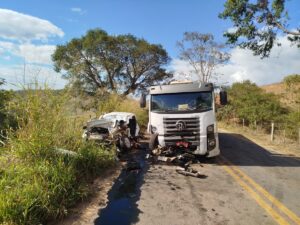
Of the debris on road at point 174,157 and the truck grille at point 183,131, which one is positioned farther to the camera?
the truck grille at point 183,131

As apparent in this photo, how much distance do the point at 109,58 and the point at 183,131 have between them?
24.7 meters

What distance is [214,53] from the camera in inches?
1658

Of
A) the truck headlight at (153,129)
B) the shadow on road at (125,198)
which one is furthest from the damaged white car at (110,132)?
the shadow on road at (125,198)

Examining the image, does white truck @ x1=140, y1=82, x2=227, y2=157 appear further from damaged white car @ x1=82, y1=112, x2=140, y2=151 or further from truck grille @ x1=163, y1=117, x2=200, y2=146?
damaged white car @ x1=82, y1=112, x2=140, y2=151

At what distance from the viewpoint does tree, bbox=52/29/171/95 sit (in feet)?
110

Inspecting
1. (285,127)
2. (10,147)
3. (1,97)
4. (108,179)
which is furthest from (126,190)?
(285,127)

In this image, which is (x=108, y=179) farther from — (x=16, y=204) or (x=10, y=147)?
(x=16, y=204)

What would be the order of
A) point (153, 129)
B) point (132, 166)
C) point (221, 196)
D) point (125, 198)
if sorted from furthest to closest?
point (153, 129), point (132, 166), point (221, 196), point (125, 198)

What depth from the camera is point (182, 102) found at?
11195 mm

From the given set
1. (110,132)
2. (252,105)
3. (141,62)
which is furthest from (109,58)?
(110,132)

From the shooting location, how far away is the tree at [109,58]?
33.6m

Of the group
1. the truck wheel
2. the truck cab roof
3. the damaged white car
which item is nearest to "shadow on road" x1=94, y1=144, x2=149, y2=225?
the truck wheel

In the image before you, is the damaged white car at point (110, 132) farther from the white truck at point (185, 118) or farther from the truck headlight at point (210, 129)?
the truck headlight at point (210, 129)

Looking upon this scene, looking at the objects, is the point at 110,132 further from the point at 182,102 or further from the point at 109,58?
the point at 109,58
